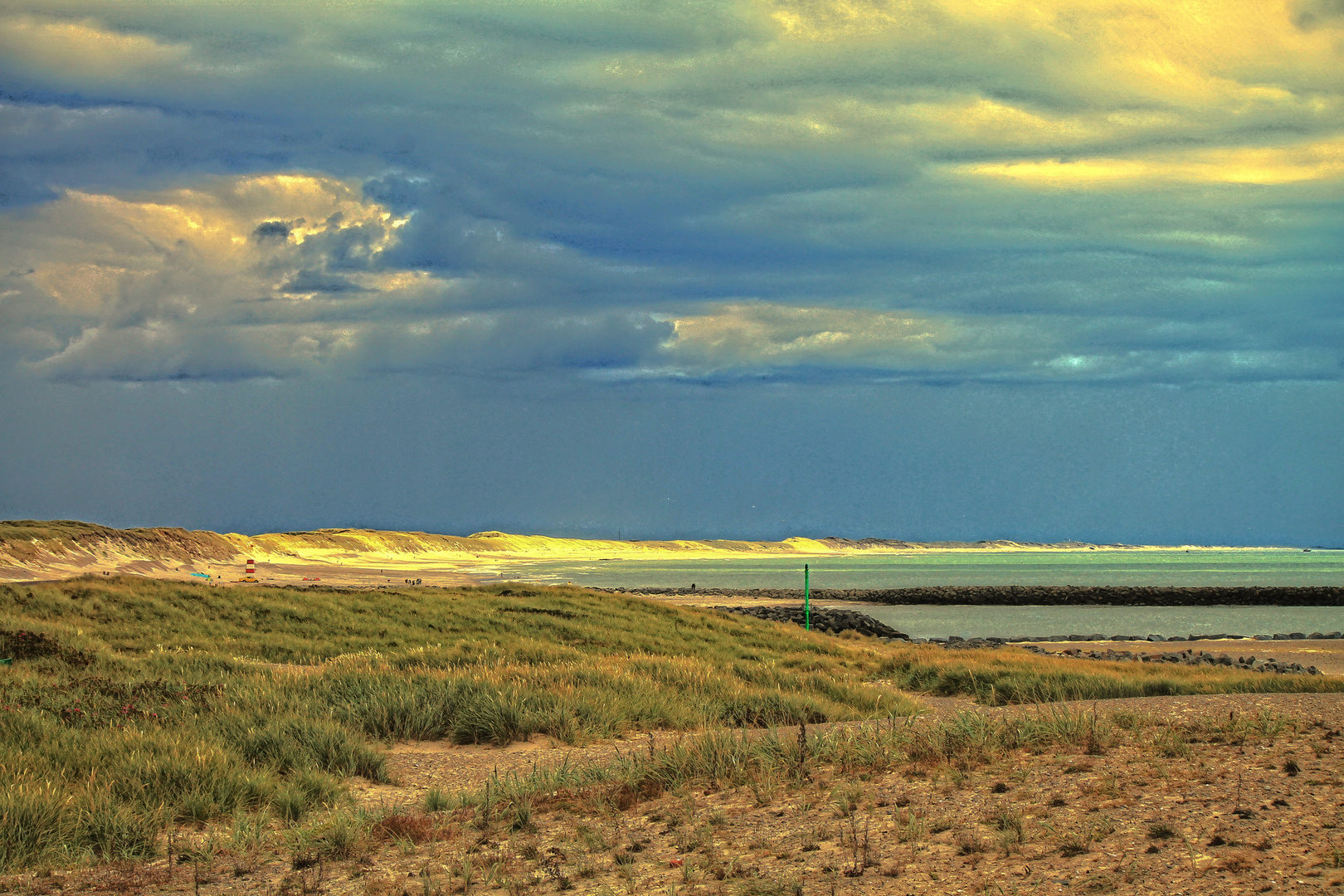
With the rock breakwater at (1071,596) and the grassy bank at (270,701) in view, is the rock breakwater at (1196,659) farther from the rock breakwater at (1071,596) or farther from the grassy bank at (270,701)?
the rock breakwater at (1071,596)

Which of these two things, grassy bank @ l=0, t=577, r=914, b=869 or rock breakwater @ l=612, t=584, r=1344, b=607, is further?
rock breakwater @ l=612, t=584, r=1344, b=607

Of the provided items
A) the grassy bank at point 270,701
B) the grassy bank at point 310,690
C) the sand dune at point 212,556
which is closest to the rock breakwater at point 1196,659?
the grassy bank at point 310,690

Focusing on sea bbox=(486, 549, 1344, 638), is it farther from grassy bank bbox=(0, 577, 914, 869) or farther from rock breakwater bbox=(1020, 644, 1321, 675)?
grassy bank bbox=(0, 577, 914, 869)

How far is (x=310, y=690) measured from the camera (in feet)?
46.6

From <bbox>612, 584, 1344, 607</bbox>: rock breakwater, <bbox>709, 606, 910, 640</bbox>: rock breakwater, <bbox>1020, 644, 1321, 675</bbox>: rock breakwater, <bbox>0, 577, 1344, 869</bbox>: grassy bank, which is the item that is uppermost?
<bbox>0, 577, 1344, 869</bbox>: grassy bank

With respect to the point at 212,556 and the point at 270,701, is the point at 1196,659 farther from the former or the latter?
the point at 212,556

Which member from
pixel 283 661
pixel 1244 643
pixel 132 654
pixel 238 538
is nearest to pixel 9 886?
pixel 132 654

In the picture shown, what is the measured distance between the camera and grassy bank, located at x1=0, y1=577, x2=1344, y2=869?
9000 mm

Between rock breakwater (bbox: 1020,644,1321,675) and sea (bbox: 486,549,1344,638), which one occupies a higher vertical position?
rock breakwater (bbox: 1020,644,1321,675)

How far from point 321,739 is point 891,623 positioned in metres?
46.2

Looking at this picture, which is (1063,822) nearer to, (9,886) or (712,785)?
(712,785)

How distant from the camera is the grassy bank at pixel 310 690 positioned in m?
9.00

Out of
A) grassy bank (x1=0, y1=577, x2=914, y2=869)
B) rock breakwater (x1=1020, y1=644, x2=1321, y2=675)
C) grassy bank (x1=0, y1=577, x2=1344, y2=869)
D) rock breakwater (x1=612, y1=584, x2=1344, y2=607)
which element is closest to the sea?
rock breakwater (x1=612, y1=584, x2=1344, y2=607)

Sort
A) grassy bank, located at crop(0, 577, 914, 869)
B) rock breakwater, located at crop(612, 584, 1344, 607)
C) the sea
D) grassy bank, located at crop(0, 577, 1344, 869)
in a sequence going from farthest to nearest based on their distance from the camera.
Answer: rock breakwater, located at crop(612, 584, 1344, 607) < the sea < grassy bank, located at crop(0, 577, 1344, 869) < grassy bank, located at crop(0, 577, 914, 869)
